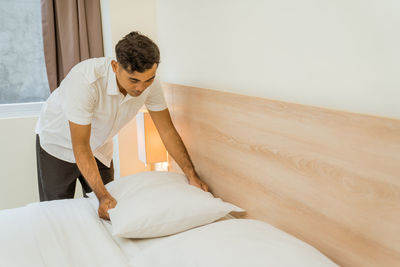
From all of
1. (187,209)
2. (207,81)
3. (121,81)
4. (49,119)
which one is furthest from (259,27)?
(49,119)

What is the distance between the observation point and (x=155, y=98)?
1.93 m

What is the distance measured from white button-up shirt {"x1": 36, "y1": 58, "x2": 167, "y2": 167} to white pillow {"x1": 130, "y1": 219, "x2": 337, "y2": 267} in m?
0.72

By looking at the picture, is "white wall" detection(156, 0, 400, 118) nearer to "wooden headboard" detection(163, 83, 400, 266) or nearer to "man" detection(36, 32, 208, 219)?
"wooden headboard" detection(163, 83, 400, 266)

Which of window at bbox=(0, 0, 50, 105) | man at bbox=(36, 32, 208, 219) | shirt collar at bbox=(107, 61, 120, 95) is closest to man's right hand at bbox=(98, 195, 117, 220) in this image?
man at bbox=(36, 32, 208, 219)

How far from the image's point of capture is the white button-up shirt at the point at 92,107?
66.2 inches

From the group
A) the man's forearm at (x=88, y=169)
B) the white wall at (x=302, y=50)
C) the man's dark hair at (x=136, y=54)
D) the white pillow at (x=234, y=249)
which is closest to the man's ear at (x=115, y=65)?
the man's dark hair at (x=136, y=54)

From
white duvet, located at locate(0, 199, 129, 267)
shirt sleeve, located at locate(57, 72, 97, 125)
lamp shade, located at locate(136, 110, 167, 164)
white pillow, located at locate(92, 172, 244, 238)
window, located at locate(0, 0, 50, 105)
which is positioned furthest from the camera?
window, located at locate(0, 0, 50, 105)

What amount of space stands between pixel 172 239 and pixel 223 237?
0.62ft

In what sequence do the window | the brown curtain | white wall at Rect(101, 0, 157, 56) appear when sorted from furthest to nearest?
the window, the brown curtain, white wall at Rect(101, 0, 157, 56)

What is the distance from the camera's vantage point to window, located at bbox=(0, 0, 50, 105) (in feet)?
9.08

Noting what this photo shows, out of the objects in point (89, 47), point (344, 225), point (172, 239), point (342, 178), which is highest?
point (89, 47)

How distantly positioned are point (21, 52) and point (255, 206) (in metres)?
2.21

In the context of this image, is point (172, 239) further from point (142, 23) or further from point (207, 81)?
point (142, 23)

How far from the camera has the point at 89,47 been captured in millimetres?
2758
